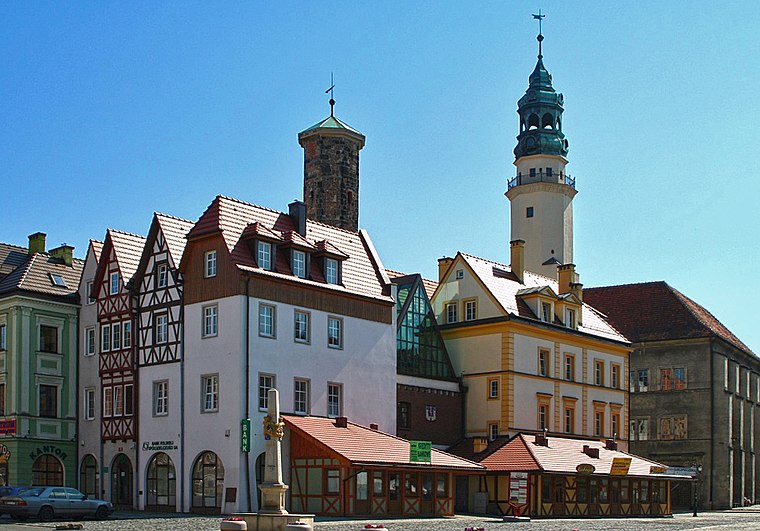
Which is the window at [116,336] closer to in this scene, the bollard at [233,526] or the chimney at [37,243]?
the chimney at [37,243]

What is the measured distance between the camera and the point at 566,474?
50.1 metres

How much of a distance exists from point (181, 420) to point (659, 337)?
1548 inches

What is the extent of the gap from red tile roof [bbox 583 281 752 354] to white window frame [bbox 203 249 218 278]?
3860cm

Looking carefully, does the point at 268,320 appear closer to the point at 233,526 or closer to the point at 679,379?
the point at 233,526

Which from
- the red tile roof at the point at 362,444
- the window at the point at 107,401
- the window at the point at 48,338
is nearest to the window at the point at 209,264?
the red tile roof at the point at 362,444

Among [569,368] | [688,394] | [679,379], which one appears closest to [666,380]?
[679,379]

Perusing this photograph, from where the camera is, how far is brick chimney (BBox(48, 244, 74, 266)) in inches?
2179

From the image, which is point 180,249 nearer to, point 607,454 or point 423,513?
point 423,513

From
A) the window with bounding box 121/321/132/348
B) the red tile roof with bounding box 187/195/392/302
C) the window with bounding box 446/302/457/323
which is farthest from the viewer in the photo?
the window with bounding box 446/302/457/323

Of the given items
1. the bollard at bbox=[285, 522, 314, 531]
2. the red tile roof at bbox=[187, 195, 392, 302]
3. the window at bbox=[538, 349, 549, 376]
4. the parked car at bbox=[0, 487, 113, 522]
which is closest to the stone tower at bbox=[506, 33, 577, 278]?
the window at bbox=[538, 349, 549, 376]

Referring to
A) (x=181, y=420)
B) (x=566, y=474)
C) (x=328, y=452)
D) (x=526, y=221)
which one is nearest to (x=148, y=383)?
(x=181, y=420)

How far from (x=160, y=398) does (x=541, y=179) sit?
1915 inches

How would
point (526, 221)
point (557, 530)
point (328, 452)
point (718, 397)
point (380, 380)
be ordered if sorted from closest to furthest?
point (557, 530) < point (328, 452) < point (380, 380) < point (718, 397) < point (526, 221)

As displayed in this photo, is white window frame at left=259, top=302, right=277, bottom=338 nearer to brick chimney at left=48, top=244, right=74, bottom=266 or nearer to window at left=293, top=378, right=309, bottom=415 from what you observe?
window at left=293, top=378, right=309, bottom=415
